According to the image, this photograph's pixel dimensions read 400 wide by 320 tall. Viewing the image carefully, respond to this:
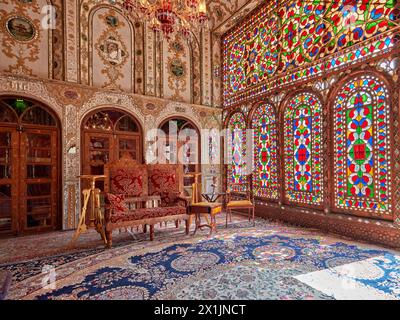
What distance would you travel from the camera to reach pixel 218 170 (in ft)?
23.0

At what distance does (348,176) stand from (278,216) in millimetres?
1759

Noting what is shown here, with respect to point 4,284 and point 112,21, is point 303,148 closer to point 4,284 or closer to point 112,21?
point 4,284

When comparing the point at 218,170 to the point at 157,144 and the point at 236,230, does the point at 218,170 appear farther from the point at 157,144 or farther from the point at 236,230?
the point at 236,230

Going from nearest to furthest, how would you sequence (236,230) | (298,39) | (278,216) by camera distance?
(236,230) → (298,39) → (278,216)

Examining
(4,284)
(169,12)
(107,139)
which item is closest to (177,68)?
(107,139)

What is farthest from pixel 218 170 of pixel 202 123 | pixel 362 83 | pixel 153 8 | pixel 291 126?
pixel 153 8

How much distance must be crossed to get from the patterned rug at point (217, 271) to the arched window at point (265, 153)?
1825mm

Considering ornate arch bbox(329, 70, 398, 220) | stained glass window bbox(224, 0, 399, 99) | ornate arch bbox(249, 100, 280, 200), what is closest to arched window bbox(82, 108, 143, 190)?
ornate arch bbox(249, 100, 280, 200)

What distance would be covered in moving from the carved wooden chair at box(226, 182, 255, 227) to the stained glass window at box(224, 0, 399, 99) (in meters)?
2.68

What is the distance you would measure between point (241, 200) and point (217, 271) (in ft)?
9.42

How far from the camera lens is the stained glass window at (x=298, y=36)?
3754 mm

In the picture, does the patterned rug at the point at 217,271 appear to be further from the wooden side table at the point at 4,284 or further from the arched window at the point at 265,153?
the arched window at the point at 265,153

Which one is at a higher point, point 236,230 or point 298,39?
point 298,39

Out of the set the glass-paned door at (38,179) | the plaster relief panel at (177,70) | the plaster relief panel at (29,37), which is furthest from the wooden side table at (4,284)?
the plaster relief panel at (177,70)
